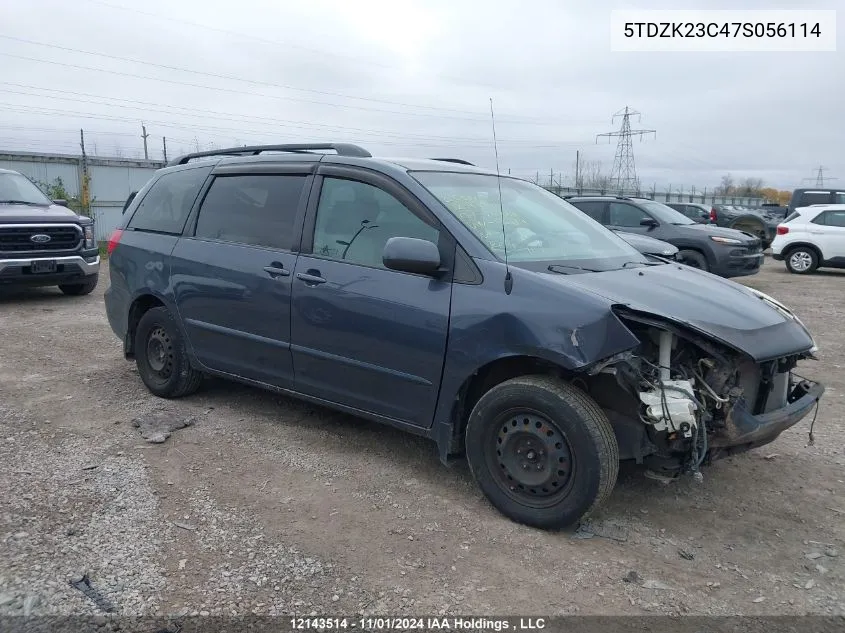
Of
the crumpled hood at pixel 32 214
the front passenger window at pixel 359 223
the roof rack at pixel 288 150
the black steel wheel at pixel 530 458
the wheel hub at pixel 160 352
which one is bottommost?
the black steel wheel at pixel 530 458

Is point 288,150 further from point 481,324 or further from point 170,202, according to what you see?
point 481,324

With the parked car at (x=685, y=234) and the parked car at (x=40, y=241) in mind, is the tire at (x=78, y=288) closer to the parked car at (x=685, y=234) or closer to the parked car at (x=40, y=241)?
the parked car at (x=40, y=241)

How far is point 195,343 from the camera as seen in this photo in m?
4.92

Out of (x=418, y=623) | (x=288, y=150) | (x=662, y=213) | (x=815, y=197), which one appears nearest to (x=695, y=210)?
(x=815, y=197)

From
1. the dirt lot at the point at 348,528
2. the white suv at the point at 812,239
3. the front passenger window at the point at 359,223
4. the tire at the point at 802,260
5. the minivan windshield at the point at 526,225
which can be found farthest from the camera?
the tire at the point at 802,260

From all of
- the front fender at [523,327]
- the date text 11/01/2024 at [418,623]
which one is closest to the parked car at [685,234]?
the front fender at [523,327]

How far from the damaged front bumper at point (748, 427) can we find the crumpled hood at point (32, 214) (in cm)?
899

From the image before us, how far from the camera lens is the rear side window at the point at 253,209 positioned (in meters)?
4.45

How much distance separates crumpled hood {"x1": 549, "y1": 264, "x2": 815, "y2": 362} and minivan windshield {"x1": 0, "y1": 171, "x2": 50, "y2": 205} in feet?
29.8

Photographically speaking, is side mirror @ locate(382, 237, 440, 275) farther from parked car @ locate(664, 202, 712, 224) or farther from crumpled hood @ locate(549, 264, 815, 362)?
parked car @ locate(664, 202, 712, 224)

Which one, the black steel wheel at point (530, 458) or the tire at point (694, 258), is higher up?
the tire at point (694, 258)

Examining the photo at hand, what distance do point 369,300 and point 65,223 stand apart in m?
7.52

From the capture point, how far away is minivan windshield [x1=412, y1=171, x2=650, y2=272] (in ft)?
12.5

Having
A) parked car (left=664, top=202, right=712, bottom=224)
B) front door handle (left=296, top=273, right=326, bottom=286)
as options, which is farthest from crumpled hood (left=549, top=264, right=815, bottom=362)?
parked car (left=664, top=202, right=712, bottom=224)
